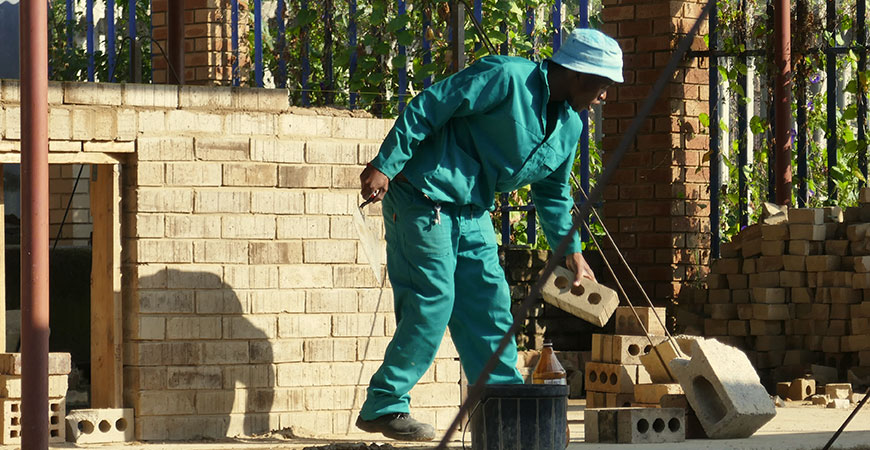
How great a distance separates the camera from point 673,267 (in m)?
8.71

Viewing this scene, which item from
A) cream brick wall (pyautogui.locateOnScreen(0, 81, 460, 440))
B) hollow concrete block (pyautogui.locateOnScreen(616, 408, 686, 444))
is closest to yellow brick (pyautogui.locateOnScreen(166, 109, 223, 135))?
cream brick wall (pyautogui.locateOnScreen(0, 81, 460, 440))

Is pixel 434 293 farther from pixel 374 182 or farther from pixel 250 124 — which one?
pixel 250 124

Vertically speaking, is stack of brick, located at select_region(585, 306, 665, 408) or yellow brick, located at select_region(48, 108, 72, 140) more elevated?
yellow brick, located at select_region(48, 108, 72, 140)

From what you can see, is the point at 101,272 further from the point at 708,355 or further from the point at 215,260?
the point at 708,355

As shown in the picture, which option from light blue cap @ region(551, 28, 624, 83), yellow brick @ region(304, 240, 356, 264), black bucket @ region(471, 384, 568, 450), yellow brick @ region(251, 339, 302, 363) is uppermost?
light blue cap @ region(551, 28, 624, 83)

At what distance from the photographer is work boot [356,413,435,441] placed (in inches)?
199

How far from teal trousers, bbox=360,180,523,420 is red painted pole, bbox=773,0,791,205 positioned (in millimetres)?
3661

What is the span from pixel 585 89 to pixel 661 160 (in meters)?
3.70

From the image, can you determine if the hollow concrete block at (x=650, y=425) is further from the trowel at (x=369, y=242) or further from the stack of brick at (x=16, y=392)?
the stack of brick at (x=16, y=392)

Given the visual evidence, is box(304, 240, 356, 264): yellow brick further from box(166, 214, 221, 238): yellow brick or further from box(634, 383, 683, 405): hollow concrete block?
box(634, 383, 683, 405): hollow concrete block

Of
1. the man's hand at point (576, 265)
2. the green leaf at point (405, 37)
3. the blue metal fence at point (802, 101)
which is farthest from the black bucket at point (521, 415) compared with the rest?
the blue metal fence at point (802, 101)

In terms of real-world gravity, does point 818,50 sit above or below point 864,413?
above

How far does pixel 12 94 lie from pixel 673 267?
182 inches

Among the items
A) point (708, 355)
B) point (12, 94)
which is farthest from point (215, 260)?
point (708, 355)
